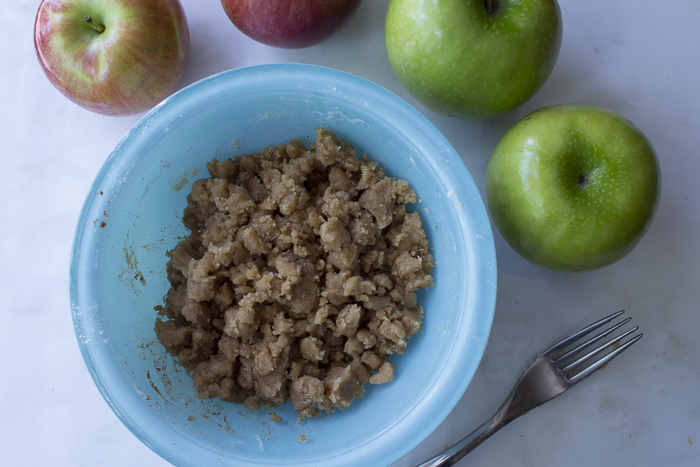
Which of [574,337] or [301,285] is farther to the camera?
[574,337]

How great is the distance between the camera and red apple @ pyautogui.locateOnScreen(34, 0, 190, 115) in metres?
1.01

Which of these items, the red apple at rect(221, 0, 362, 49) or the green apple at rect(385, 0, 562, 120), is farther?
the red apple at rect(221, 0, 362, 49)

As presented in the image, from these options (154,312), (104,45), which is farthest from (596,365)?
(104,45)

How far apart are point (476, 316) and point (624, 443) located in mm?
628

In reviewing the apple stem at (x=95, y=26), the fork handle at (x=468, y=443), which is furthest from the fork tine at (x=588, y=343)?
the apple stem at (x=95, y=26)

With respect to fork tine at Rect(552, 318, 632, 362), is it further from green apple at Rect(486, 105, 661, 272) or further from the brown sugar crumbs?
the brown sugar crumbs

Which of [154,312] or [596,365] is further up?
[154,312]

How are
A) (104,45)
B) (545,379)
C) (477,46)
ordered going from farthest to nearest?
(545,379)
(104,45)
(477,46)

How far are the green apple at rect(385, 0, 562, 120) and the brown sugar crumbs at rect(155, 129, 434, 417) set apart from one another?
22cm

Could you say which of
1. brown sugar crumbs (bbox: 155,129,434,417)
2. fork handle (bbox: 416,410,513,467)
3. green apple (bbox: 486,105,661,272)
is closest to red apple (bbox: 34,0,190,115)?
brown sugar crumbs (bbox: 155,129,434,417)

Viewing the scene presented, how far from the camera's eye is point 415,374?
0.96 m

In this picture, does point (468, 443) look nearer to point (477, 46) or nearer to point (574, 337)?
point (574, 337)

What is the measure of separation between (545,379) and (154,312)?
899 mm

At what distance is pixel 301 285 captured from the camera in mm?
962
